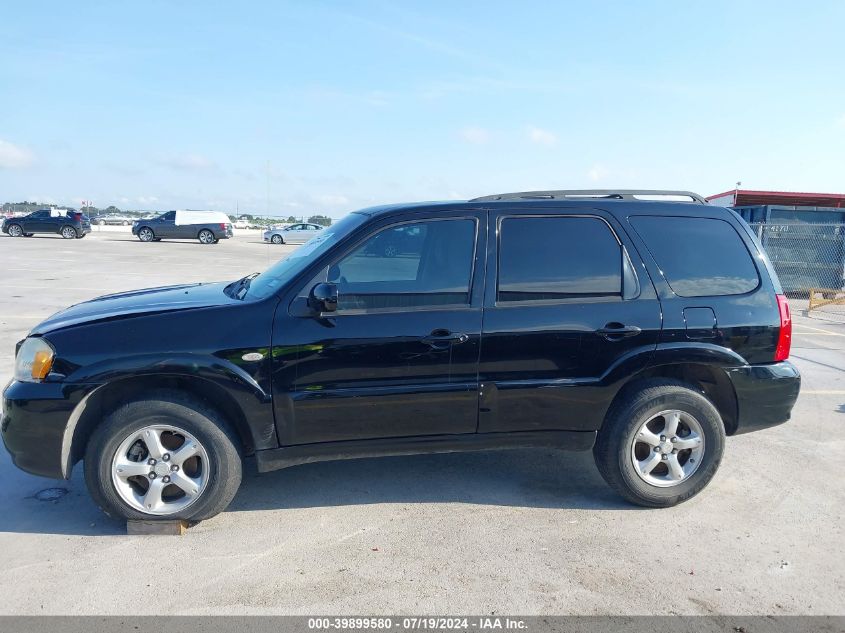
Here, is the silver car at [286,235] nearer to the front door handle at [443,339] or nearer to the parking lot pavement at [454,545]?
the parking lot pavement at [454,545]

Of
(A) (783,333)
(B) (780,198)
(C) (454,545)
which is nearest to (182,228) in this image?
(B) (780,198)

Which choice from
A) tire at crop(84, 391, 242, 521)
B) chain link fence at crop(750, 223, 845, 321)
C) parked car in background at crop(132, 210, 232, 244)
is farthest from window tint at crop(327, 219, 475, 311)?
parked car in background at crop(132, 210, 232, 244)

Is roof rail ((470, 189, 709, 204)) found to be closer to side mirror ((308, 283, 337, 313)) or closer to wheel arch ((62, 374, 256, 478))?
side mirror ((308, 283, 337, 313))

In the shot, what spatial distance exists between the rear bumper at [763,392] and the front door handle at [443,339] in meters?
1.75

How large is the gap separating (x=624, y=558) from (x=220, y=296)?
2.84 metres

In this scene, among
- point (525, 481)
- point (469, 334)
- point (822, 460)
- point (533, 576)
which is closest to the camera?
point (533, 576)

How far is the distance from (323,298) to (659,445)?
228 centimetres

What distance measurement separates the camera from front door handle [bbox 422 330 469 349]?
11.8ft

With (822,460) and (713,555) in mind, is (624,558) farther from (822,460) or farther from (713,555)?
(822,460)

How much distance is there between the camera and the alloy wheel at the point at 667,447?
12.8 feet

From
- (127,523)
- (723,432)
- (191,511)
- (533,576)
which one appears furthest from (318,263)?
(723,432)

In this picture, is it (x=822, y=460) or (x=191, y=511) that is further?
(x=822, y=460)

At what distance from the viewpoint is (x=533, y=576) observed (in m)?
3.16

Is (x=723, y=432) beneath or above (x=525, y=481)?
above
